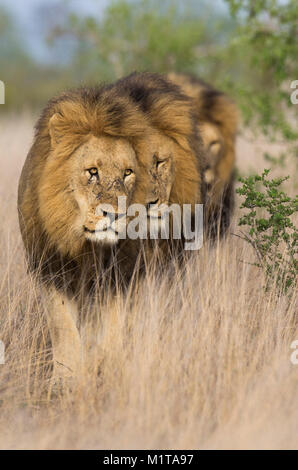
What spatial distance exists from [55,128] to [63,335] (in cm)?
128

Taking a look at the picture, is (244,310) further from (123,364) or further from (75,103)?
(75,103)

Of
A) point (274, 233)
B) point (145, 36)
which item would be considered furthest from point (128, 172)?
point (145, 36)

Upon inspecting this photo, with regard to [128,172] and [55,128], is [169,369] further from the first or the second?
[55,128]

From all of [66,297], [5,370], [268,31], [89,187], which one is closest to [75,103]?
[89,187]

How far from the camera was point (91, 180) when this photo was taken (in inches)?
154

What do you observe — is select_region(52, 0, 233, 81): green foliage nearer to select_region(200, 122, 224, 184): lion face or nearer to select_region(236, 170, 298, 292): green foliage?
select_region(200, 122, 224, 184): lion face

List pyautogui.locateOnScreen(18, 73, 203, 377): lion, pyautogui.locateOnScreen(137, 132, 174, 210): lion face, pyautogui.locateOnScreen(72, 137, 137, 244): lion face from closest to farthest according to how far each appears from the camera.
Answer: pyautogui.locateOnScreen(72, 137, 137, 244): lion face → pyautogui.locateOnScreen(18, 73, 203, 377): lion → pyautogui.locateOnScreen(137, 132, 174, 210): lion face

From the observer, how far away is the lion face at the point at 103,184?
3.83 m

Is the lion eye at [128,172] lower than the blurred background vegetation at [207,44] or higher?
lower

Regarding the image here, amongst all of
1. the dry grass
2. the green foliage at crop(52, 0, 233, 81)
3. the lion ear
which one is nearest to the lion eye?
the lion ear

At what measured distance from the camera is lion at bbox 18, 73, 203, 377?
3951 mm

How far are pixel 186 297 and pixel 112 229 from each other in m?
1.15

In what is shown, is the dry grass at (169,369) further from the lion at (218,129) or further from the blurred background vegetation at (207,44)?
the blurred background vegetation at (207,44)

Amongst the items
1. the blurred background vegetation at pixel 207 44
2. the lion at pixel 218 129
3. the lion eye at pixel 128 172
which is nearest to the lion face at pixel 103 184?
the lion eye at pixel 128 172
